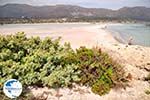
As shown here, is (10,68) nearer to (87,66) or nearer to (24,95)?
(24,95)

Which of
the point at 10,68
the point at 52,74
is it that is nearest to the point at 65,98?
the point at 52,74

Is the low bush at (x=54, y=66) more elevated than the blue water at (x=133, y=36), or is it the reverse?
the low bush at (x=54, y=66)

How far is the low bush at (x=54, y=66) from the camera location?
9.77 m

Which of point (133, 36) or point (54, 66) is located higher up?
point (54, 66)

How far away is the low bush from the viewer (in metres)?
9.77

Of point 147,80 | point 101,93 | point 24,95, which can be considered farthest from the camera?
point 147,80

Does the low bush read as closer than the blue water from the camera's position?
Yes

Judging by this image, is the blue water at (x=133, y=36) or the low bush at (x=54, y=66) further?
the blue water at (x=133, y=36)

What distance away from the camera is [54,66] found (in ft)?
33.8

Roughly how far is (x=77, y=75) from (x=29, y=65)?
1.36 metres

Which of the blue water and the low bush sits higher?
the low bush

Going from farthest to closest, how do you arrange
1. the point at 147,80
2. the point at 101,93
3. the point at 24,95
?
the point at 147,80 < the point at 101,93 < the point at 24,95

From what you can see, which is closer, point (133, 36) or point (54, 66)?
point (54, 66)

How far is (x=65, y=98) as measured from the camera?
31.8ft
